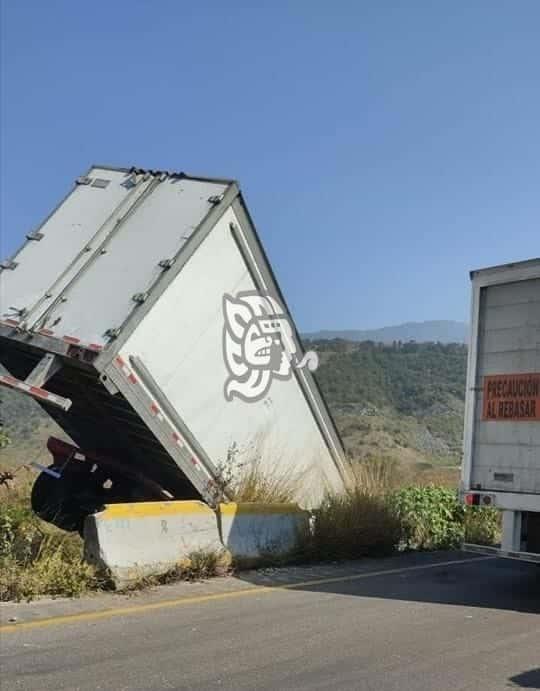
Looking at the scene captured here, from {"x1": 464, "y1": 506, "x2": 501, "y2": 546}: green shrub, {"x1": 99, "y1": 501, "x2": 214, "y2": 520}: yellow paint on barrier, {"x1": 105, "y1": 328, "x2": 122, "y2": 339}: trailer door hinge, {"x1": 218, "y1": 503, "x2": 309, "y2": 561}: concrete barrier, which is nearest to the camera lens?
{"x1": 99, "y1": 501, "x2": 214, "y2": 520}: yellow paint on barrier

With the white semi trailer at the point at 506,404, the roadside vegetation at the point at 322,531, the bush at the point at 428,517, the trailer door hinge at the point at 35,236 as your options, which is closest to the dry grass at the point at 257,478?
the roadside vegetation at the point at 322,531

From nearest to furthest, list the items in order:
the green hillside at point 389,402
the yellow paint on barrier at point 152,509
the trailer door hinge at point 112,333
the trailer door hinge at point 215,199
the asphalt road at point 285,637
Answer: the asphalt road at point 285,637
the yellow paint on barrier at point 152,509
the trailer door hinge at point 112,333
the trailer door hinge at point 215,199
the green hillside at point 389,402

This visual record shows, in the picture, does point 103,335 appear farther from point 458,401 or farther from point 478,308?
point 458,401

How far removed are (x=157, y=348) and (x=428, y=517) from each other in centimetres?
489

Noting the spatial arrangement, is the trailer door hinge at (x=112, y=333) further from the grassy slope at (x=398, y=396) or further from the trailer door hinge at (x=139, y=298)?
the grassy slope at (x=398, y=396)

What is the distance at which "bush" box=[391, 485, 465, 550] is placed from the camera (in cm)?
1112

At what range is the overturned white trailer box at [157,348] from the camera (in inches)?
336

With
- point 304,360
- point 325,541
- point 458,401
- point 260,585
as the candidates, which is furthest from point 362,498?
point 458,401

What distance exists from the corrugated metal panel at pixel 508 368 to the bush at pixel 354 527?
78.5 inches

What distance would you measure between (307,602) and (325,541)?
2.22 metres

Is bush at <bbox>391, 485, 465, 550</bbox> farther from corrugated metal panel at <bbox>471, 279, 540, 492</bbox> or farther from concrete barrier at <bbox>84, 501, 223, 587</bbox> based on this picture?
concrete barrier at <bbox>84, 501, 223, 587</bbox>

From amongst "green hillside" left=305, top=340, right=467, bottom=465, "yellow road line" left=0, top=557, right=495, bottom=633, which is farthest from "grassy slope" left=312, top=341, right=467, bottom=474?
"yellow road line" left=0, top=557, right=495, bottom=633

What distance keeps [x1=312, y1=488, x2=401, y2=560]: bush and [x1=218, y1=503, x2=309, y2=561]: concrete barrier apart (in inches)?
10.8

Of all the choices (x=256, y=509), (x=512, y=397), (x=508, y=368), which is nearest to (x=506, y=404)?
(x=512, y=397)
